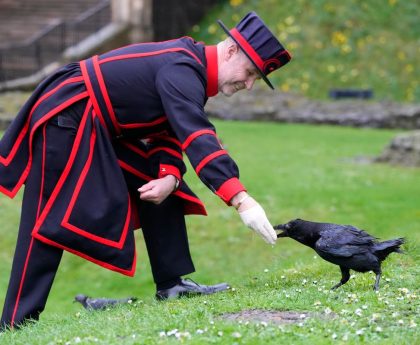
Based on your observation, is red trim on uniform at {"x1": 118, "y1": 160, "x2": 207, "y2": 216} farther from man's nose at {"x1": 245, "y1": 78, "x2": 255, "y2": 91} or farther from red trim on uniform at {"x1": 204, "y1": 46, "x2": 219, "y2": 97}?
man's nose at {"x1": 245, "y1": 78, "x2": 255, "y2": 91}

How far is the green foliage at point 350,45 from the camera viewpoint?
23172 millimetres

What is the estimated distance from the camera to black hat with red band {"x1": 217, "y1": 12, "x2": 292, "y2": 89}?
6.09 meters

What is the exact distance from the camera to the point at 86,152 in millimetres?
6242

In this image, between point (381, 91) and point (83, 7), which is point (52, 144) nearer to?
Result: point (381, 91)

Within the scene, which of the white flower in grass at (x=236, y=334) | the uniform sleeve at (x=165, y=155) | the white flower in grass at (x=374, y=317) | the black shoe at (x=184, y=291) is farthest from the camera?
the black shoe at (x=184, y=291)

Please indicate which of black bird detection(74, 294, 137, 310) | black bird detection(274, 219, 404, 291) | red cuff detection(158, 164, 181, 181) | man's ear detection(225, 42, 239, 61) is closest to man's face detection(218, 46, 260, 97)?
man's ear detection(225, 42, 239, 61)

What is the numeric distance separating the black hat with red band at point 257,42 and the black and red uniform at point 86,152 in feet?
0.79

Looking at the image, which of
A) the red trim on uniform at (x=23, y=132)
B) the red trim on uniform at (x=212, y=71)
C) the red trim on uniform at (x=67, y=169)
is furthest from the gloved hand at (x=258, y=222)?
the red trim on uniform at (x=23, y=132)

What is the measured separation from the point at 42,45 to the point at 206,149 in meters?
20.4

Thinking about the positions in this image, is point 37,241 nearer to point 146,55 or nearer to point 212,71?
point 146,55

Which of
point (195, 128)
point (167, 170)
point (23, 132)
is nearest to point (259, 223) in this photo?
point (195, 128)

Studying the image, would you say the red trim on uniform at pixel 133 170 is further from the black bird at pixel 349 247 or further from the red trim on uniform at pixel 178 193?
the black bird at pixel 349 247

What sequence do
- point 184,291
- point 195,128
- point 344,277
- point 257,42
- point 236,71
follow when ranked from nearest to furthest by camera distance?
1. point 195,128
2. point 257,42
3. point 236,71
4. point 344,277
5. point 184,291

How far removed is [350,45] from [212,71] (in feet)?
60.4
